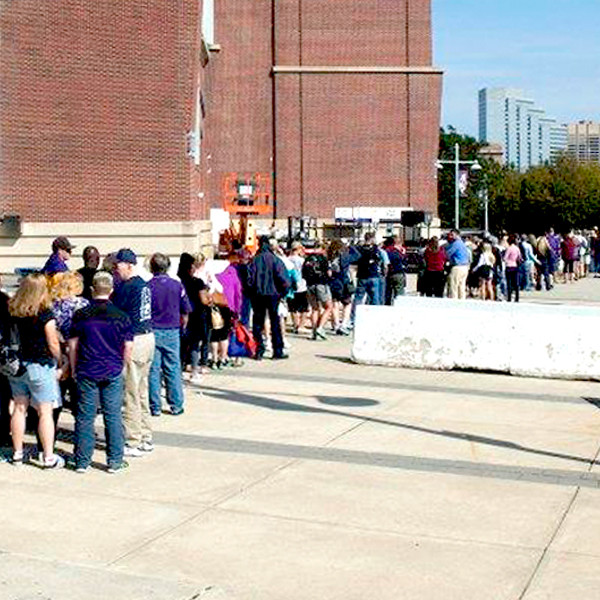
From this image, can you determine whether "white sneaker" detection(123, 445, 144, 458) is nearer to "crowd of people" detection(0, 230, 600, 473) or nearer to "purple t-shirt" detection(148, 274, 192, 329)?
"crowd of people" detection(0, 230, 600, 473)

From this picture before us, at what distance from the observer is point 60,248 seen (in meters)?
12.0

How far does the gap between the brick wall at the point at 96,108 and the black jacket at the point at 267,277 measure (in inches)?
294

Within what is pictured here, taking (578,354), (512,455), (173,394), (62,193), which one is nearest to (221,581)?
(512,455)

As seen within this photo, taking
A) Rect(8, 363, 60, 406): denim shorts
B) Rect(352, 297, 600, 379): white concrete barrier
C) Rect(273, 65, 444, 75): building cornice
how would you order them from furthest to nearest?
Rect(273, 65, 444, 75): building cornice < Rect(352, 297, 600, 379): white concrete barrier < Rect(8, 363, 60, 406): denim shorts

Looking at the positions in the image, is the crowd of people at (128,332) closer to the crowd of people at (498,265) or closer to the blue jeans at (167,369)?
the blue jeans at (167,369)

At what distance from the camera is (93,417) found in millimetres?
8320

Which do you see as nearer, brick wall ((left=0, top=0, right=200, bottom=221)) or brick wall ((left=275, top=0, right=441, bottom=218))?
brick wall ((left=0, top=0, right=200, bottom=221))

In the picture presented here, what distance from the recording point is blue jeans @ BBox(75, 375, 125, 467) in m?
8.27

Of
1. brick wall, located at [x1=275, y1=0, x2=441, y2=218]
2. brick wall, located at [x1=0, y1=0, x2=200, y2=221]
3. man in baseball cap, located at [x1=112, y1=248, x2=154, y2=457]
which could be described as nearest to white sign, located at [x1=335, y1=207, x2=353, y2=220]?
brick wall, located at [x1=275, y1=0, x2=441, y2=218]

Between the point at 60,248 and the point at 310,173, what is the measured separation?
40.7 metres

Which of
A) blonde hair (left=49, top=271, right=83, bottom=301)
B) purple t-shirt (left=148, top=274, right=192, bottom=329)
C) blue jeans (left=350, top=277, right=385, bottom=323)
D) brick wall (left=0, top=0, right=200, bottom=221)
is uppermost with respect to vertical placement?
brick wall (left=0, top=0, right=200, bottom=221)

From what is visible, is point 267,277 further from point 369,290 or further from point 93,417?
point 93,417

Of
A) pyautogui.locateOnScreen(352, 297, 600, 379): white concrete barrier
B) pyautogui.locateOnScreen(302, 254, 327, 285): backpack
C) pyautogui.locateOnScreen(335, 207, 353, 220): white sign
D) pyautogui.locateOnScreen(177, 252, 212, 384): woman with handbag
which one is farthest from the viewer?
pyautogui.locateOnScreen(335, 207, 353, 220): white sign

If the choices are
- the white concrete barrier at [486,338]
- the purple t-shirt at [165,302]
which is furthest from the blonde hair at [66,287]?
the white concrete barrier at [486,338]
